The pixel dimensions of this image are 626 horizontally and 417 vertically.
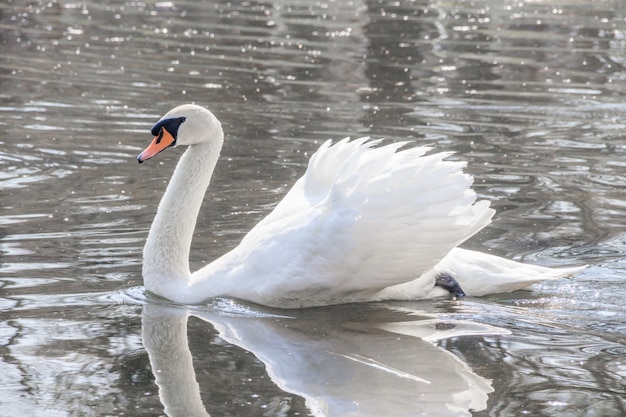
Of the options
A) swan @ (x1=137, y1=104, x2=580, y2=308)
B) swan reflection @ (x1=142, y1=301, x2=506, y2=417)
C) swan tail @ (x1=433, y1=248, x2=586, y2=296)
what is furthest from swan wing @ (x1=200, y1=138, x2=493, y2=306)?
swan tail @ (x1=433, y1=248, x2=586, y2=296)

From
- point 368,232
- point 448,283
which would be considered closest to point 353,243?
point 368,232

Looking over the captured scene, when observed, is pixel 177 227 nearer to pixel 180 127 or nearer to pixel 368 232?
pixel 180 127

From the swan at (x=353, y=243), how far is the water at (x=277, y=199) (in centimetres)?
13

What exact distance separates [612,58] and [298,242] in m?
12.0

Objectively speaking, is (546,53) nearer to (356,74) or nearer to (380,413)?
(356,74)

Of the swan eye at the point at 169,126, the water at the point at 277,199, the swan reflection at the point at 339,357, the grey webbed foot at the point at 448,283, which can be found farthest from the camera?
the swan eye at the point at 169,126

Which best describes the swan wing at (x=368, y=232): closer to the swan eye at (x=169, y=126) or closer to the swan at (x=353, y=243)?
the swan at (x=353, y=243)

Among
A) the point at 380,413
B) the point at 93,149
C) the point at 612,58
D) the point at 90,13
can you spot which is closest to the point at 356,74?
the point at 612,58

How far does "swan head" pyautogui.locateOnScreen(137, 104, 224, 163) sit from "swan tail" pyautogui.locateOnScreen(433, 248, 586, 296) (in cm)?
153

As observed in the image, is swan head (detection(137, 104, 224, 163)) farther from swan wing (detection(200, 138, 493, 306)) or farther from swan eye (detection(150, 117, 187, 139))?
swan wing (detection(200, 138, 493, 306))

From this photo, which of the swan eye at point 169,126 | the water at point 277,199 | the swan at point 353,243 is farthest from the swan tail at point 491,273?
the swan eye at point 169,126

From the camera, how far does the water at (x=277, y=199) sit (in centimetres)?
527

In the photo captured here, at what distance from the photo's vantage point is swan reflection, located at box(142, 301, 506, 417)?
505 centimetres

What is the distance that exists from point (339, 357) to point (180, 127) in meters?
1.77
